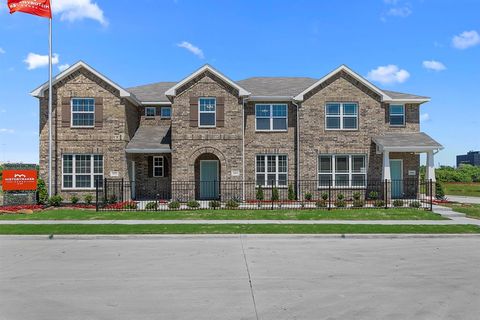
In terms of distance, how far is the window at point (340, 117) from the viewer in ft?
81.8

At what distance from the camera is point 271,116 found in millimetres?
25234

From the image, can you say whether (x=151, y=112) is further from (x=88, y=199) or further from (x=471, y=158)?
(x=471, y=158)

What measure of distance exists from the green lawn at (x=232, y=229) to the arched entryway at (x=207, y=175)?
1047 centimetres

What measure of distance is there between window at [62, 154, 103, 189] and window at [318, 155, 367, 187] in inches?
547

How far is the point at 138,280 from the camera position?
7840 millimetres

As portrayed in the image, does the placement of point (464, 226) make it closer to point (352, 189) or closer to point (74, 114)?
point (352, 189)

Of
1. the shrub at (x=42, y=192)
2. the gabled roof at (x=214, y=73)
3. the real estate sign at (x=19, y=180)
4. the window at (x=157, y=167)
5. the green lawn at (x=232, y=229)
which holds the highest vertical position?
the gabled roof at (x=214, y=73)

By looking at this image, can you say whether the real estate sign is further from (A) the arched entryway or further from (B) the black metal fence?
(A) the arched entryway

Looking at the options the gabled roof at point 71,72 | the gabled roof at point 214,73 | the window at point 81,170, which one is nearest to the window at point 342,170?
the gabled roof at point 214,73

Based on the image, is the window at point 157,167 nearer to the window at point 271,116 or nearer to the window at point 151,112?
the window at point 151,112

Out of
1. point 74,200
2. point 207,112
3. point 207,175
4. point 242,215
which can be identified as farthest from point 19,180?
point 242,215

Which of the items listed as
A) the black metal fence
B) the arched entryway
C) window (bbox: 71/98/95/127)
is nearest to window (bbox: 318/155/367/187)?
the black metal fence

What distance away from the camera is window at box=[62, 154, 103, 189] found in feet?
79.4

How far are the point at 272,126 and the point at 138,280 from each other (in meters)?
18.4
